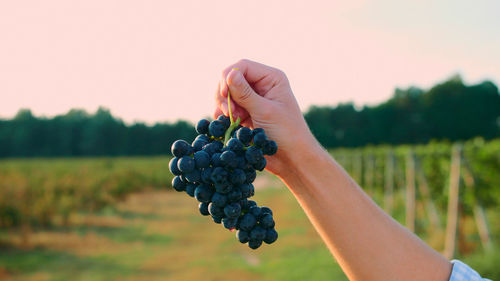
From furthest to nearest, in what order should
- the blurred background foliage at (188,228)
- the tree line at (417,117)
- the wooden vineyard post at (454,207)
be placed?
Answer: the tree line at (417,117)
the blurred background foliage at (188,228)
the wooden vineyard post at (454,207)

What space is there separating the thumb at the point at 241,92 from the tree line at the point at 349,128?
50.2 meters

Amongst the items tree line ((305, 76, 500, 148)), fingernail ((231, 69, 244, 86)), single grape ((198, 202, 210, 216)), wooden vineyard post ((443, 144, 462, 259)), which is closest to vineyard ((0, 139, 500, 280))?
wooden vineyard post ((443, 144, 462, 259))

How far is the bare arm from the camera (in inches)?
58.3

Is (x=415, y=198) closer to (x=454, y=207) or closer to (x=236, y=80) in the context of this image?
(x=454, y=207)

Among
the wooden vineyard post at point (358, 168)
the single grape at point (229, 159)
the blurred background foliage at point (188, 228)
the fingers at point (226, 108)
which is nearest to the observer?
the single grape at point (229, 159)

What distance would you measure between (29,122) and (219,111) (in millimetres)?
68543

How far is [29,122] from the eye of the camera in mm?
60281

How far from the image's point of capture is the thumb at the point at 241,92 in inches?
51.9

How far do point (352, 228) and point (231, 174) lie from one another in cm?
65

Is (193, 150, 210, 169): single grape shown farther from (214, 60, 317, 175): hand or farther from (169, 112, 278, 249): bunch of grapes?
(214, 60, 317, 175): hand

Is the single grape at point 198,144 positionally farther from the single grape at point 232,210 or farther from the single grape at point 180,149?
the single grape at point 232,210

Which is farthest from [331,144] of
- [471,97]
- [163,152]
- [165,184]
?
[165,184]

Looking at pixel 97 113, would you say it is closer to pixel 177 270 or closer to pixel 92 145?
pixel 92 145

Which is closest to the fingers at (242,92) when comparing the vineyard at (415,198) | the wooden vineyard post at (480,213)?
the vineyard at (415,198)
